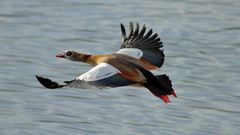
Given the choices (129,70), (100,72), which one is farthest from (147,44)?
(100,72)

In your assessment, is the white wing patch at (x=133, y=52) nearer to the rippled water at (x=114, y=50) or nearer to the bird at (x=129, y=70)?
the bird at (x=129, y=70)

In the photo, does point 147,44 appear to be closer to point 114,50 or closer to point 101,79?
point 101,79

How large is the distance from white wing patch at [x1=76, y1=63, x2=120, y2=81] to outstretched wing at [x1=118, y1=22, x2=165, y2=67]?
91 centimetres

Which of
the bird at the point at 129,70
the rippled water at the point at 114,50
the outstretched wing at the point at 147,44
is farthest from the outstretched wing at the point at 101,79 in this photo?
the rippled water at the point at 114,50

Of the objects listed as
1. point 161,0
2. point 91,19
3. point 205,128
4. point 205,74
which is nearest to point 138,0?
point 161,0

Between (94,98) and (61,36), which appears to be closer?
(94,98)

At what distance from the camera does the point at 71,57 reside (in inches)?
416

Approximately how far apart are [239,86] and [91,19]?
392 cm

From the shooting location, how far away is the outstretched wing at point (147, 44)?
1031 centimetres

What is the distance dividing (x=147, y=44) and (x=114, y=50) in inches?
147

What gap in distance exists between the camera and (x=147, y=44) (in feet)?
34.3

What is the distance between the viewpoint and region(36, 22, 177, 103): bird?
8945 millimetres

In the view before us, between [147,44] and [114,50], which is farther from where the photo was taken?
[114,50]

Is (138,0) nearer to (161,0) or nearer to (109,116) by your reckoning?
(161,0)
